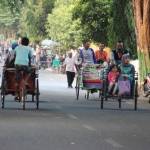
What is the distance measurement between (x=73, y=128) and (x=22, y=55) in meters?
5.32

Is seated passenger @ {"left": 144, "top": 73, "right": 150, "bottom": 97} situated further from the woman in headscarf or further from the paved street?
the woman in headscarf

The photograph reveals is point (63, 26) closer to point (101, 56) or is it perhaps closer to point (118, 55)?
point (101, 56)

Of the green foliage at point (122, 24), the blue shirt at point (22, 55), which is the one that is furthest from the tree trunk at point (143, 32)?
the blue shirt at point (22, 55)

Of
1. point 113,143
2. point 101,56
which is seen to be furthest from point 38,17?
point 113,143

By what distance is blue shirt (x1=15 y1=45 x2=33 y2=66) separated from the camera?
803 inches

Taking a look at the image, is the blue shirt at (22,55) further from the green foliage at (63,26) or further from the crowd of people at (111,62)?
the green foliage at (63,26)

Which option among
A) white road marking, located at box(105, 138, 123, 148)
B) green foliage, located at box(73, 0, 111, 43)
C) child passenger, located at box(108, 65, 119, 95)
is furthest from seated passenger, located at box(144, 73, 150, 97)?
green foliage, located at box(73, 0, 111, 43)

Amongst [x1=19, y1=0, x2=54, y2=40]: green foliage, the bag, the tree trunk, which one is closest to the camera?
the bag

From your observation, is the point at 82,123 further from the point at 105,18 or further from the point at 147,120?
the point at 105,18

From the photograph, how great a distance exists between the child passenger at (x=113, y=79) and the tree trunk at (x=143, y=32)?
386 inches

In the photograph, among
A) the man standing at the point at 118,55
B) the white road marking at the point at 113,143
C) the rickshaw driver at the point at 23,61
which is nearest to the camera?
the white road marking at the point at 113,143

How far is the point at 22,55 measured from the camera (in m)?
20.5

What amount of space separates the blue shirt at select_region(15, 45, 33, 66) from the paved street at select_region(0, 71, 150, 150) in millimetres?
1195

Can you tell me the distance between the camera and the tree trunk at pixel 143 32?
31.8 m
